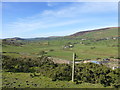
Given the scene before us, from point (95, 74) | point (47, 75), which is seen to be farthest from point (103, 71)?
point (47, 75)

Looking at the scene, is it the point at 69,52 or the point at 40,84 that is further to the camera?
the point at 69,52

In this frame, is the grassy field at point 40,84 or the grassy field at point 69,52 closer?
the grassy field at point 40,84

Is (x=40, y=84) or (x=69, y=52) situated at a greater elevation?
(x=40, y=84)

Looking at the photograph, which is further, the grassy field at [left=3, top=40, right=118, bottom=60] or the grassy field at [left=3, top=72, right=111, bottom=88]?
the grassy field at [left=3, top=40, right=118, bottom=60]

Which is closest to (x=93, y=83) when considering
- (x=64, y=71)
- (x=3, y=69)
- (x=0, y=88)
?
(x=64, y=71)

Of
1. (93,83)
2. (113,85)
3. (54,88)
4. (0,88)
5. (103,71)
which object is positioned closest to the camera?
(0,88)

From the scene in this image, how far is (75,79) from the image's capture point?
12.7 meters

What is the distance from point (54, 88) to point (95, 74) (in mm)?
5204

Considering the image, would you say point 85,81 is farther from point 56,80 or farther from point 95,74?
point 56,80

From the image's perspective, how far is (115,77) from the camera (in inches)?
477

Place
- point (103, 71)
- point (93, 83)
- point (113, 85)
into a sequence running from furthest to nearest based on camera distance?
point (103, 71) → point (93, 83) → point (113, 85)

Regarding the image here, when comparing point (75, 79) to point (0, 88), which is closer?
point (0, 88)

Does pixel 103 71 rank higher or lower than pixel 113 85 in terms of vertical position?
higher

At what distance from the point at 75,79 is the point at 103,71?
324cm
